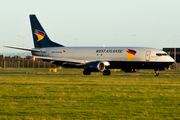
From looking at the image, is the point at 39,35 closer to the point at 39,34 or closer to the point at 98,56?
the point at 39,34

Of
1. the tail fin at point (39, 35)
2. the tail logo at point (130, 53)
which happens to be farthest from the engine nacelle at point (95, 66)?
the tail fin at point (39, 35)

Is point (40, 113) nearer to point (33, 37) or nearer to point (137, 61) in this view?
point (137, 61)

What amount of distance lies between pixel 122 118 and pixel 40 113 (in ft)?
11.8

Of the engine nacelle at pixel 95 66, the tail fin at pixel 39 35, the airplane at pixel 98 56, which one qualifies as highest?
the tail fin at pixel 39 35

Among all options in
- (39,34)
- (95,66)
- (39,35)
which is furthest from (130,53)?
(39,34)

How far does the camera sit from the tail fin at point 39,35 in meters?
57.5

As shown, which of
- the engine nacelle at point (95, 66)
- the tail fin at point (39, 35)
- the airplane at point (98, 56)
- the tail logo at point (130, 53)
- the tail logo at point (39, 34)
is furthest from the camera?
the tail logo at point (39, 34)

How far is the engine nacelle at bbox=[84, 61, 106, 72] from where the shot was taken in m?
48.2

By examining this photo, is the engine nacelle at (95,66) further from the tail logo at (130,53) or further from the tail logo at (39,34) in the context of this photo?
the tail logo at (39,34)

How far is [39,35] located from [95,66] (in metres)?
14.6

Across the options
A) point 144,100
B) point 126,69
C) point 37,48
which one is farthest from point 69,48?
point 144,100

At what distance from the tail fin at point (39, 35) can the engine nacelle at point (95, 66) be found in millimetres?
10479

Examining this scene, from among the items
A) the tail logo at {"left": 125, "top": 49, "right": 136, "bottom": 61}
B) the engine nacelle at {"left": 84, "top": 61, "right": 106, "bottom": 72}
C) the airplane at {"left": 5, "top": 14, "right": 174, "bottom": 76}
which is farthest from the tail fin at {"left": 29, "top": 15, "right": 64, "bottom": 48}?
the tail logo at {"left": 125, "top": 49, "right": 136, "bottom": 61}

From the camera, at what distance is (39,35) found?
57.9 metres
